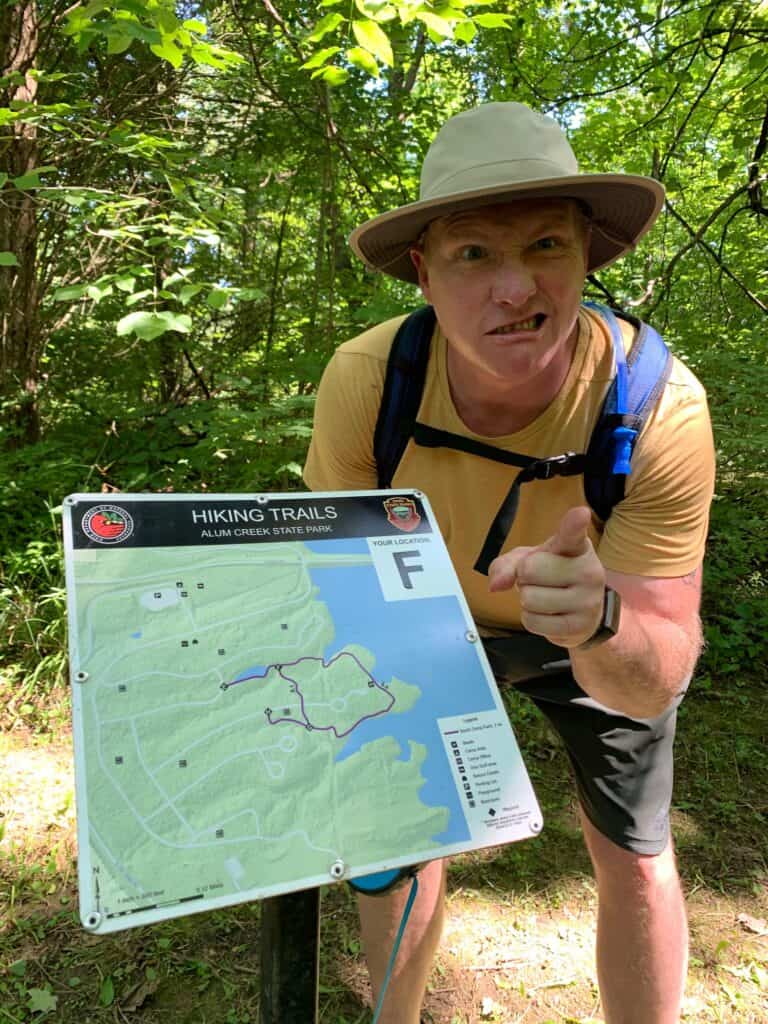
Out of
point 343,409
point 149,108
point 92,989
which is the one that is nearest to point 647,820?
point 343,409

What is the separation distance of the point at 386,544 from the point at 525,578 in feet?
0.91

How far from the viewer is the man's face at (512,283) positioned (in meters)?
1.52

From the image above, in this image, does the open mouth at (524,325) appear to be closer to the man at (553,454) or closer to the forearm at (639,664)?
the man at (553,454)

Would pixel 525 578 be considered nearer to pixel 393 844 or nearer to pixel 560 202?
pixel 393 844

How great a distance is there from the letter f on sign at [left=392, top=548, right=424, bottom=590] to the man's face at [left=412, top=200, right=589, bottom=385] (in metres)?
0.50

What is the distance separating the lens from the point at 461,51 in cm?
675

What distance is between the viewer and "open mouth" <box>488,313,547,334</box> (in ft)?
5.03

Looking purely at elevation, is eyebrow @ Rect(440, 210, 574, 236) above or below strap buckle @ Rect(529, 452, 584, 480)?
above

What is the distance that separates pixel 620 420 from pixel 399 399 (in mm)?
533

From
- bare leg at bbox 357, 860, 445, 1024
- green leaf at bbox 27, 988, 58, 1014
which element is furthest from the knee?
green leaf at bbox 27, 988, 58, 1014

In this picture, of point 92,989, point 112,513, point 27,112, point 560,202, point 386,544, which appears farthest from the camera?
point 27,112

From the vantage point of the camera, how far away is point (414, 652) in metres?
1.19

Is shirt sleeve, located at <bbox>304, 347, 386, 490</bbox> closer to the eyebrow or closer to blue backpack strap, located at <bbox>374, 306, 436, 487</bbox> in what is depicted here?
blue backpack strap, located at <bbox>374, 306, 436, 487</bbox>

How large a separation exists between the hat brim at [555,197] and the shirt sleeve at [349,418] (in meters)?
0.30
